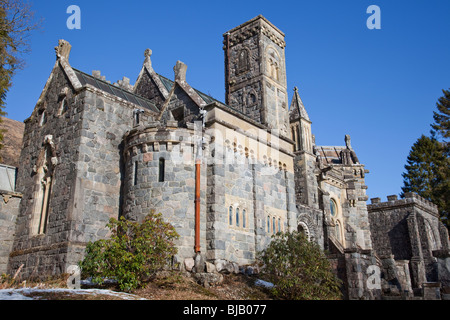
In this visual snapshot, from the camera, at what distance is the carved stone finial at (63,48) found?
23.6 m

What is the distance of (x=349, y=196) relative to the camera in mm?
37156

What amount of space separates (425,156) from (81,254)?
44.1 m

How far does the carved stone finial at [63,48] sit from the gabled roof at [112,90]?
3.63 feet

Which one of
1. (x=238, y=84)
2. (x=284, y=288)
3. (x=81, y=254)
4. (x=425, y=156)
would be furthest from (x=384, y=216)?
(x=81, y=254)

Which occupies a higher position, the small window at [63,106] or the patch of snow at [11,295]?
the small window at [63,106]

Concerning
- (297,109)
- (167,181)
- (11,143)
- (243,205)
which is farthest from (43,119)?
(11,143)

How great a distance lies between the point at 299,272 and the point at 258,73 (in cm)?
1541

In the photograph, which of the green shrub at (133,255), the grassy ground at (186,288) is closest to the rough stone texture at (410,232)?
the grassy ground at (186,288)

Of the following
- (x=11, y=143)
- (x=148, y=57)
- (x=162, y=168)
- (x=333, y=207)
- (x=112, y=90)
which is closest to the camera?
(x=162, y=168)

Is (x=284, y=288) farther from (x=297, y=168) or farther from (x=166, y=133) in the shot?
(x=297, y=168)

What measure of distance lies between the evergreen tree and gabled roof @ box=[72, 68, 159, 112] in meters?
35.2

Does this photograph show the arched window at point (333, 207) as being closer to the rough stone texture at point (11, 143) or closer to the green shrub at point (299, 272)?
the green shrub at point (299, 272)

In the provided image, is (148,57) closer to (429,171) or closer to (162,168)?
(162,168)

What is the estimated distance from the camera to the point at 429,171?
4975 cm
